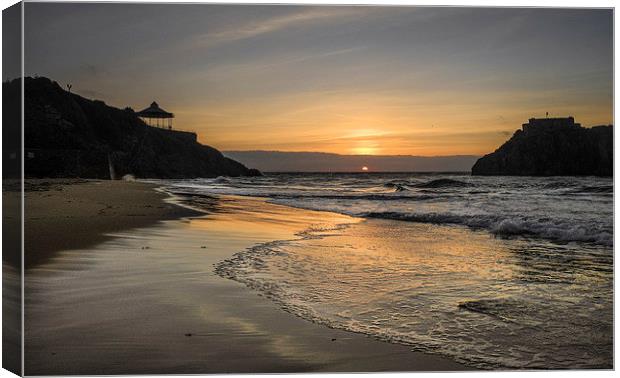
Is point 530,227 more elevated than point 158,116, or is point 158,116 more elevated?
point 158,116

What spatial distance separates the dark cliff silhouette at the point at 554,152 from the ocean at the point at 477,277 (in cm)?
15

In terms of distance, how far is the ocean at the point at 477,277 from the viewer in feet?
10.8

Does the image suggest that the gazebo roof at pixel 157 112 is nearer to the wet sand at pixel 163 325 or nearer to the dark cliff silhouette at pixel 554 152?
the wet sand at pixel 163 325

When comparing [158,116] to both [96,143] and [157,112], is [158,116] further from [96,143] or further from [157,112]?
[96,143]

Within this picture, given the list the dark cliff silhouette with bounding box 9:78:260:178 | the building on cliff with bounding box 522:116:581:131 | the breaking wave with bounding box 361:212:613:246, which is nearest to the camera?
the dark cliff silhouette with bounding box 9:78:260:178

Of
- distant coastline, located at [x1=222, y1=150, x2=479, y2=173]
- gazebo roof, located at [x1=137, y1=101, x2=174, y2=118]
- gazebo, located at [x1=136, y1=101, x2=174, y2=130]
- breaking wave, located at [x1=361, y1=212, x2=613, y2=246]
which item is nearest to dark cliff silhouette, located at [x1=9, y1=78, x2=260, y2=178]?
gazebo, located at [x1=136, y1=101, x2=174, y2=130]

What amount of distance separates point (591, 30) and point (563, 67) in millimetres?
362

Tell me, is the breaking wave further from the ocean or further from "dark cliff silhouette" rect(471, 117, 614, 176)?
"dark cliff silhouette" rect(471, 117, 614, 176)

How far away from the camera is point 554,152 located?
18.4 feet

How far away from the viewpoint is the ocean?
10.8 ft

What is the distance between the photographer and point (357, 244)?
6586 millimetres

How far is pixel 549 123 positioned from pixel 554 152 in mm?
865

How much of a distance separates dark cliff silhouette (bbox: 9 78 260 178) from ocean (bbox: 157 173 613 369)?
176 cm

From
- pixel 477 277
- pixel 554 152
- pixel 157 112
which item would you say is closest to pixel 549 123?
pixel 554 152
